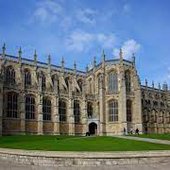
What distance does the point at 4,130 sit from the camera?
56188mm

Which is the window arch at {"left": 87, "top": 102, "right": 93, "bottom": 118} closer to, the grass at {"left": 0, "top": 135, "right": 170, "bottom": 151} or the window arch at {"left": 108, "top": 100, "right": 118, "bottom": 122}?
the window arch at {"left": 108, "top": 100, "right": 118, "bottom": 122}

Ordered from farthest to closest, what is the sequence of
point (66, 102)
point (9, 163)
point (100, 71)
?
1. point (100, 71)
2. point (66, 102)
3. point (9, 163)

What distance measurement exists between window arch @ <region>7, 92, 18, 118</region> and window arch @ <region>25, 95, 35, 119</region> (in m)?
2.06

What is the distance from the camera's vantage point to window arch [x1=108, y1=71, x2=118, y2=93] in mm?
68562

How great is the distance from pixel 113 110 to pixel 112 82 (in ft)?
19.8

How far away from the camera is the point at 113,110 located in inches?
2645

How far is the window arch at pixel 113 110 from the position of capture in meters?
66.7

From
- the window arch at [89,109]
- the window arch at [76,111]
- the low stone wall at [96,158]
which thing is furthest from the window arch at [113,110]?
the low stone wall at [96,158]

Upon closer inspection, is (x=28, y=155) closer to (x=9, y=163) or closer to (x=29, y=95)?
(x=9, y=163)

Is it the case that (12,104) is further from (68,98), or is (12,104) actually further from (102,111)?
(102,111)

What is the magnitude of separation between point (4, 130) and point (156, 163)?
36.6 metres

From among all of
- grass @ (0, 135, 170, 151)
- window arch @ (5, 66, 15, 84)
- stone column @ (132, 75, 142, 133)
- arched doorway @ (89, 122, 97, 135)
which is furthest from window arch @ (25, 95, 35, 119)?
grass @ (0, 135, 170, 151)

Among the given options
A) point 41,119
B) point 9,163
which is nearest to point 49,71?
point 41,119

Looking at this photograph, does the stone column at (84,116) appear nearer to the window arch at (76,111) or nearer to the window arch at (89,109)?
the window arch at (76,111)
